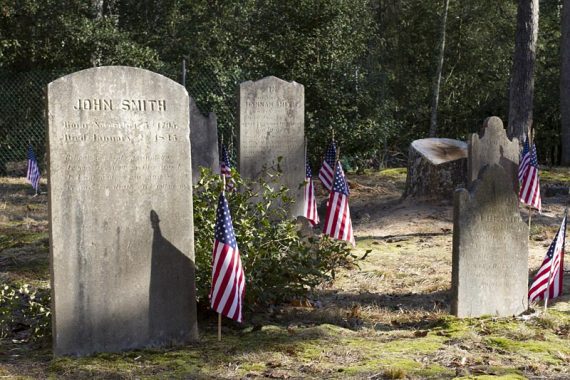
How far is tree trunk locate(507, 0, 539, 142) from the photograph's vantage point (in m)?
Result: 17.1

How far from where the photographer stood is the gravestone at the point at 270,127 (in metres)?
11.3

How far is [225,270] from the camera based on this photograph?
6168 millimetres

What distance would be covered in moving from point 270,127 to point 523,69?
8.25 meters

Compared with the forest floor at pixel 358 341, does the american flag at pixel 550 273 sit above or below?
above

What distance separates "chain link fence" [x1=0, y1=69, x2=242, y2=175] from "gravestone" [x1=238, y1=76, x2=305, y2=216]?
7.21 metres

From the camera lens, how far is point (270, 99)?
1137 centimetres

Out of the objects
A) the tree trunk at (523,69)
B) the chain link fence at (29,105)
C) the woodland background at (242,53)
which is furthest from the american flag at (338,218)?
the chain link fence at (29,105)

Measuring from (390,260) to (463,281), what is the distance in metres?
3.01

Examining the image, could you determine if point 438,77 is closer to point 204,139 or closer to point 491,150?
point 204,139

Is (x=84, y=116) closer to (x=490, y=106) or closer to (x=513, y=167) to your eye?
(x=513, y=167)

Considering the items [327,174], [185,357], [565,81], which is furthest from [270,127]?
[565,81]

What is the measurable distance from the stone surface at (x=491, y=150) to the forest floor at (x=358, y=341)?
4.89 feet

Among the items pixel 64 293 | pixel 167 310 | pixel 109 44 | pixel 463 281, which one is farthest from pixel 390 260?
pixel 109 44

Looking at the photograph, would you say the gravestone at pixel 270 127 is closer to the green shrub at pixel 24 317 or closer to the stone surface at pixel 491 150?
the stone surface at pixel 491 150
